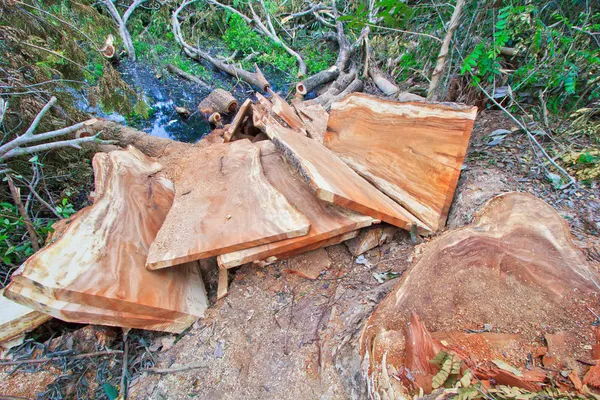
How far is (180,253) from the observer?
157 cm

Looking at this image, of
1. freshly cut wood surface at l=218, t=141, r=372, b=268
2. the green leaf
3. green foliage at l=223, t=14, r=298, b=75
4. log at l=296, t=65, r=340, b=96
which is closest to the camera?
the green leaf

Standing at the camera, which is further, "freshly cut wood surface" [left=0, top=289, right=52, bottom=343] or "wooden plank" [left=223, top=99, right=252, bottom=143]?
"wooden plank" [left=223, top=99, right=252, bottom=143]

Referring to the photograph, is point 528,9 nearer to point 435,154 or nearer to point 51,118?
point 435,154

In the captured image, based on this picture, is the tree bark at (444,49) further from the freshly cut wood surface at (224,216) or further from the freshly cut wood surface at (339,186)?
the freshly cut wood surface at (224,216)

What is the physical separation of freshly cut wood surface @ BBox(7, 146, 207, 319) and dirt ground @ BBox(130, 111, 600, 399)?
→ 24 centimetres

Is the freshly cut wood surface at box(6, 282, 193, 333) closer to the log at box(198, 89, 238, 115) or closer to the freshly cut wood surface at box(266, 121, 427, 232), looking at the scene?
the freshly cut wood surface at box(266, 121, 427, 232)

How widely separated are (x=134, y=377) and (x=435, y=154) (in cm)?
207

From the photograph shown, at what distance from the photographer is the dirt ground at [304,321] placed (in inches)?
53.8

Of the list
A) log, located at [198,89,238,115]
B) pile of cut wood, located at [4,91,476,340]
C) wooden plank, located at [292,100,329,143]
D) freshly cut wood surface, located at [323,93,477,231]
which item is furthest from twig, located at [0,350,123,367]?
log, located at [198,89,238,115]

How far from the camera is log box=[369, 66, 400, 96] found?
4.42 metres

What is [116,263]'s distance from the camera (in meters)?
1.60

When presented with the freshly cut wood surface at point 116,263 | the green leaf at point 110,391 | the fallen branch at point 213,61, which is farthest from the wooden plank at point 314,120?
the green leaf at point 110,391

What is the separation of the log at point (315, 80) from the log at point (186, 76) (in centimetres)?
181

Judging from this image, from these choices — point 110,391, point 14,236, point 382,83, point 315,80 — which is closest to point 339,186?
point 110,391
